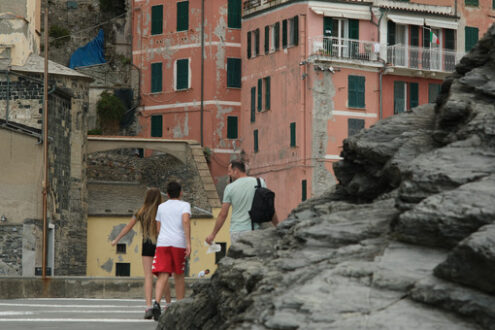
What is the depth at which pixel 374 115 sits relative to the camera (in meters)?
56.7

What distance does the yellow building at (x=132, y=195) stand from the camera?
4856 centimetres

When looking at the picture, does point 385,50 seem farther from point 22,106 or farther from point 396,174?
point 396,174

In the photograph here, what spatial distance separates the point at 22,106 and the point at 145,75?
58.6 feet

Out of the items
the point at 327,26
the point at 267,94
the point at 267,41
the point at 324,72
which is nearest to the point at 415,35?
the point at 327,26

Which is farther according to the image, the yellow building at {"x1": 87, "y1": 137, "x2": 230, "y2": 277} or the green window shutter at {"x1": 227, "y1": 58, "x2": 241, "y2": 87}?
the green window shutter at {"x1": 227, "y1": 58, "x2": 241, "y2": 87}

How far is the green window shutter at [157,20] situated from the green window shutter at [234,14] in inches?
139

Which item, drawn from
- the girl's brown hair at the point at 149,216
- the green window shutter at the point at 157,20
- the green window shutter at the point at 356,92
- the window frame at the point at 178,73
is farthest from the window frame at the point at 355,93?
the girl's brown hair at the point at 149,216

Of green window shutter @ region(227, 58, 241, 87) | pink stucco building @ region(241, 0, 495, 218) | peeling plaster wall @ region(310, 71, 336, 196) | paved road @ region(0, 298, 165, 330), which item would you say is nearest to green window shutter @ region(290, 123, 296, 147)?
pink stucco building @ region(241, 0, 495, 218)

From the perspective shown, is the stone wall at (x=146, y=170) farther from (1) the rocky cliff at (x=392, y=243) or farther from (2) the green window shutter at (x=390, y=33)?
(1) the rocky cliff at (x=392, y=243)

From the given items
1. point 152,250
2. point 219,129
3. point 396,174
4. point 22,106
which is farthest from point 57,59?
point 396,174

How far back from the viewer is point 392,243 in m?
9.44

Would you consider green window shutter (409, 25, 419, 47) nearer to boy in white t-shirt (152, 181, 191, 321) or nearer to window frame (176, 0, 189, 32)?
window frame (176, 0, 189, 32)

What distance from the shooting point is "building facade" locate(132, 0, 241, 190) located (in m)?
59.7

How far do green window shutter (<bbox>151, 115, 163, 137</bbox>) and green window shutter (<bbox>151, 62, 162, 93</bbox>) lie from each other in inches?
52.0
